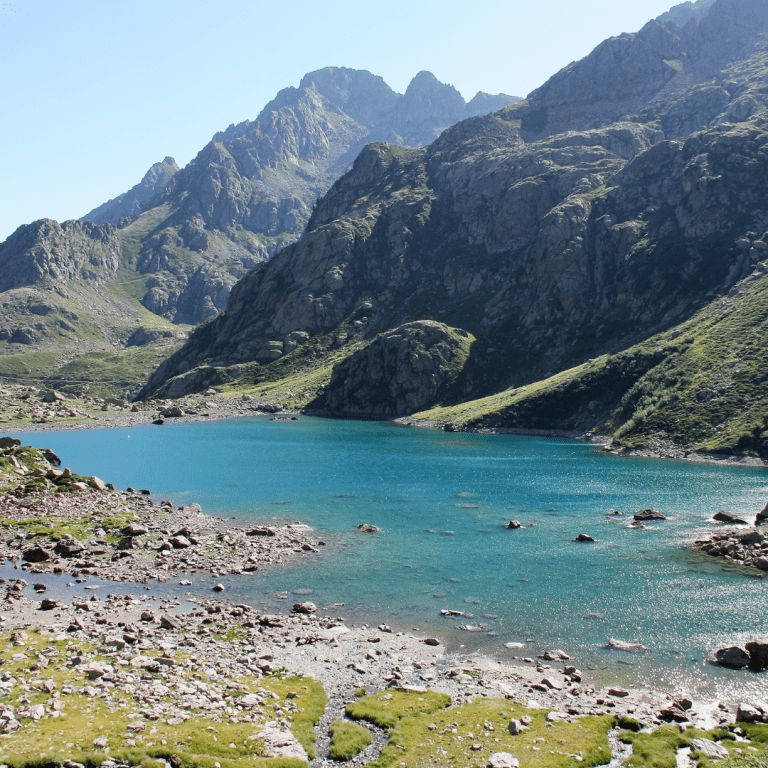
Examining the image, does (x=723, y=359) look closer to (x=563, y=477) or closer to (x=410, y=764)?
(x=563, y=477)

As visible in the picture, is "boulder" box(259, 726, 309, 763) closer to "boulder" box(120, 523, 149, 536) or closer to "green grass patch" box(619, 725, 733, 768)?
"green grass patch" box(619, 725, 733, 768)

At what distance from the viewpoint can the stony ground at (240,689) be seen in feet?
72.2

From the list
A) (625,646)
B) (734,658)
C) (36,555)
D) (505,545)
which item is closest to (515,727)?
(625,646)

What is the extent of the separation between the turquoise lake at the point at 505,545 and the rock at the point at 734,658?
89 cm

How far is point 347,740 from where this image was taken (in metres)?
23.7

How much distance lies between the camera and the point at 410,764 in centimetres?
2223

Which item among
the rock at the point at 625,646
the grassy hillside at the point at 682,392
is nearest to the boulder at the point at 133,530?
the rock at the point at 625,646

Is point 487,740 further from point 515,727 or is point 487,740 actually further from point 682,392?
point 682,392

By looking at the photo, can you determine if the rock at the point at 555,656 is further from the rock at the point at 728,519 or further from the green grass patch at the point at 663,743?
the rock at the point at 728,519

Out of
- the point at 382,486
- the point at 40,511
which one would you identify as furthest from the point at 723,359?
the point at 40,511

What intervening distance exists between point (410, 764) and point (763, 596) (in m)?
34.8

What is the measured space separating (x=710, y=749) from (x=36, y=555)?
1865 inches

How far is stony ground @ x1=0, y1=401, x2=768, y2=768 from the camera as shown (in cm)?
2202

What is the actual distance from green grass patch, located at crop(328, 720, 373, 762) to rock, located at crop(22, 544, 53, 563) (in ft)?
110
